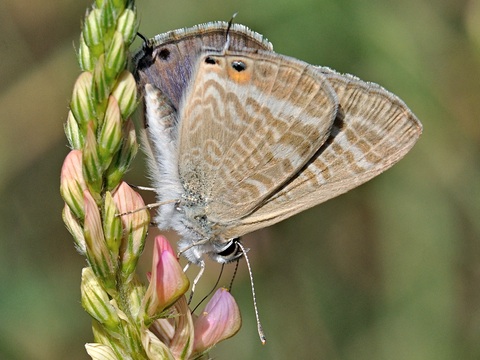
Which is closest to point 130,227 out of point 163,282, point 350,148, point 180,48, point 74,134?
point 163,282

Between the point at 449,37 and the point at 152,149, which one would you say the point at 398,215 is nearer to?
the point at 449,37

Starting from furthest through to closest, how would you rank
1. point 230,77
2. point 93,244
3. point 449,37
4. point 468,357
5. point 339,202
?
point 339,202 → point 449,37 → point 468,357 → point 230,77 → point 93,244

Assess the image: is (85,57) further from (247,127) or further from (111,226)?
(247,127)

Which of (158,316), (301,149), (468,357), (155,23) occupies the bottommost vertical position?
(468,357)

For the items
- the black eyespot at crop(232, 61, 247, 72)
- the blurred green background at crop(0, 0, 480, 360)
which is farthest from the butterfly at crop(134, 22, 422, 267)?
the blurred green background at crop(0, 0, 480, 360)

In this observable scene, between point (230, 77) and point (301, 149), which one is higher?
point (230, 77)

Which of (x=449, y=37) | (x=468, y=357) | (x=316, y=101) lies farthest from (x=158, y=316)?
(x=449, y=37)

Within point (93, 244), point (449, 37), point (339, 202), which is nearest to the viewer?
point (93, 244)

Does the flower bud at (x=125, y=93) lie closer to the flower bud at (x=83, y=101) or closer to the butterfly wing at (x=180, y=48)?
the flower bud at (x=83, y=101)
